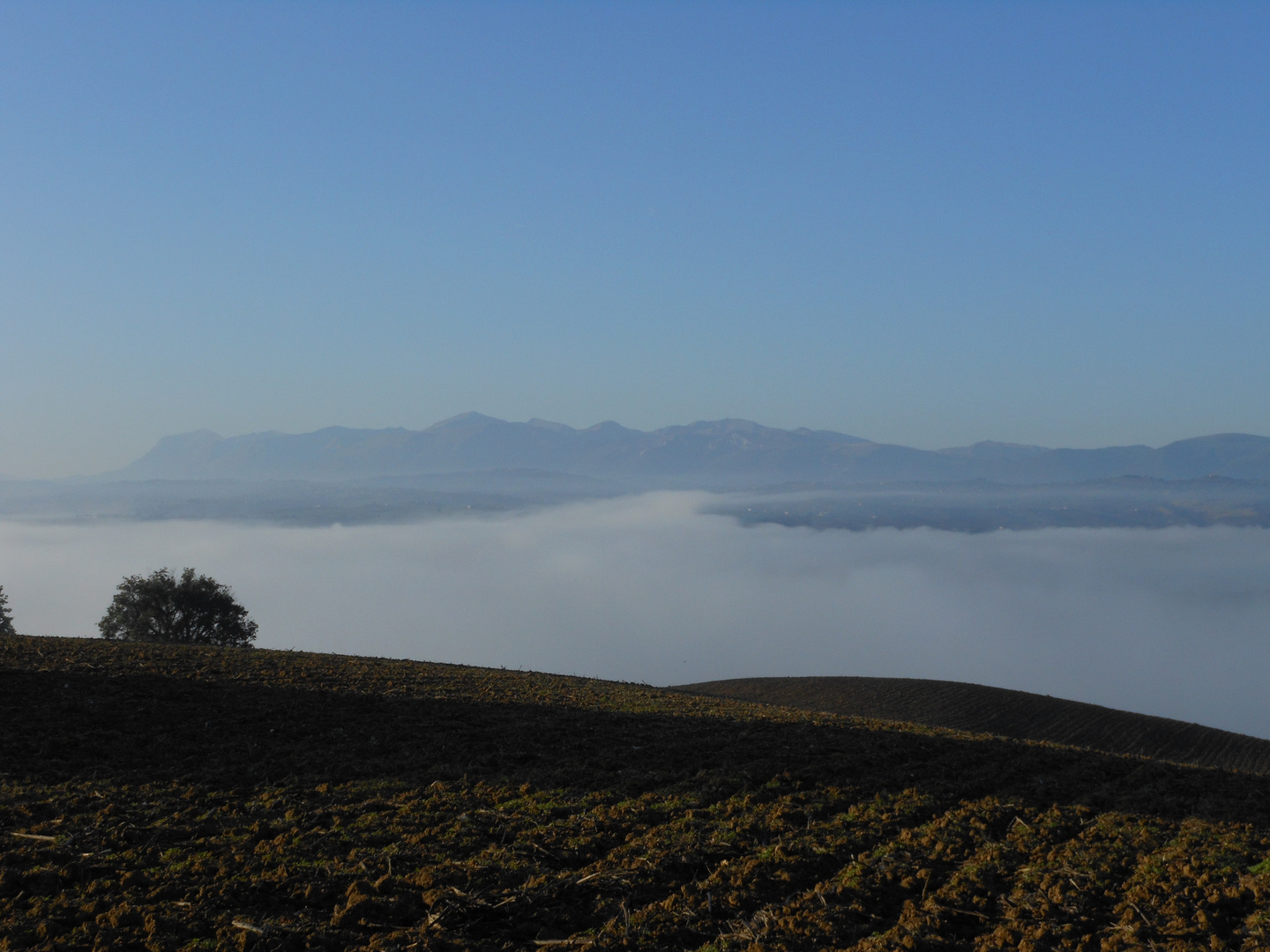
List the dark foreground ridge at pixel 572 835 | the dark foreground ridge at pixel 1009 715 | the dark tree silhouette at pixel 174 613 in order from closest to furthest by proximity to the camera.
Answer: the dark foreground ridge at pixel 572 835 < the dark foreground ridge at pixel 1009 715 < the dark tree silhouette at pixel 174 613

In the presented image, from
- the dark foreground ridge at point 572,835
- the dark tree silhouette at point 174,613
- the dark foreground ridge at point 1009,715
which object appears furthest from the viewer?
the dark tree silhouette at point 174,613

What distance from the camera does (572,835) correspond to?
33.9ft

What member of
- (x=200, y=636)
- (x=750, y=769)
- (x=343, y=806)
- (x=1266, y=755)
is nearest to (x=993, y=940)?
(x=750, y=769)

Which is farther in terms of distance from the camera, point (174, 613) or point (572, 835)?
point (174, 613)

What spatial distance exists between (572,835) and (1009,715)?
41.4 m

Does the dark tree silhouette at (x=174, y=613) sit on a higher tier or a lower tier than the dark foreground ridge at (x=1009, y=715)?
higher

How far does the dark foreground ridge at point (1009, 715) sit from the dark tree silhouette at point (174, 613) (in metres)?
27.2

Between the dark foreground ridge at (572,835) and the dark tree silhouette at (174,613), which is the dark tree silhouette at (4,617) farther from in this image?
A: the dark foreground ridge at (572,835)

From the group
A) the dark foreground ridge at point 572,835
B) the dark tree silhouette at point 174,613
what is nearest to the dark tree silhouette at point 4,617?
the dark tree silhouette at point 174,613

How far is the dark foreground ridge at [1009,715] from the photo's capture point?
123ft

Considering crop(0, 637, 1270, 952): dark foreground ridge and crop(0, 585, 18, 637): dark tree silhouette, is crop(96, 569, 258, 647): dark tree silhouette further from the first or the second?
crop(0, 637, 1270, 952): dark foreground ridge

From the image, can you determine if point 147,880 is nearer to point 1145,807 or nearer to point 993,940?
point 993,940

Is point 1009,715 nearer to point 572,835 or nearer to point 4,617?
point 572,835

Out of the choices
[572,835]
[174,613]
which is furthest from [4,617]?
[572,835]
